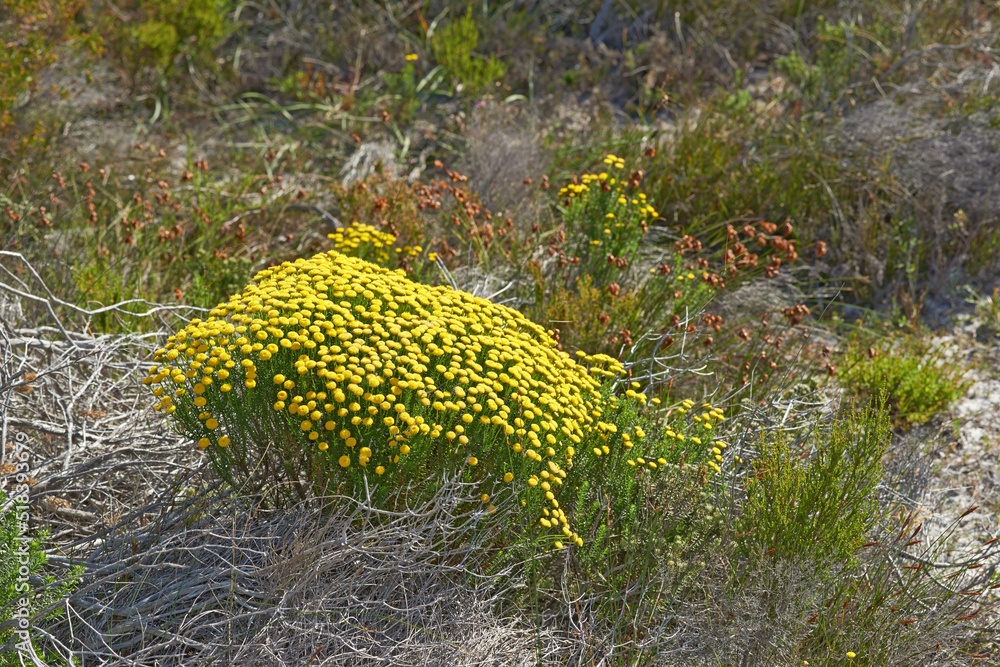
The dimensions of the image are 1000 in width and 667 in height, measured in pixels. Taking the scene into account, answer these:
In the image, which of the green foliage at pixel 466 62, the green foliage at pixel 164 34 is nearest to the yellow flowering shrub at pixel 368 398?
the green foliage at pixel 466 62

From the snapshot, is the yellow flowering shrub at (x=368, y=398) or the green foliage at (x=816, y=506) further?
the green foliage at (x=816, y=506)

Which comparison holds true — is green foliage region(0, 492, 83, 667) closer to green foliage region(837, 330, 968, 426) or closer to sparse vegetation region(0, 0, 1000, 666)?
sparse vegetation region(0, 0, 1000, 666)

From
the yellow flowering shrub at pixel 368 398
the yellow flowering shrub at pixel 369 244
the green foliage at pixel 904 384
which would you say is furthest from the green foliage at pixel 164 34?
the green foliage at pixel 904 384

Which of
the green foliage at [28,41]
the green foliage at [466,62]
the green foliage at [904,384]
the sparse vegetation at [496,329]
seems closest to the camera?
the sparse vegetation at [496,329]

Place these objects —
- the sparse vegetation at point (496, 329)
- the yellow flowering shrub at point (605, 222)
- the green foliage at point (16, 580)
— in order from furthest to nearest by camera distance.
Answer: the yellow flowering shrub at point (605, 222)
the sparse vegetation at point (496, 329)
the green foliage at point (16, 580)

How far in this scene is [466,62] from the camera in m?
6.77

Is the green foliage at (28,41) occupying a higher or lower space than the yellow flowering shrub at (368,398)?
higher

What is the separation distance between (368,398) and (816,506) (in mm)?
1706

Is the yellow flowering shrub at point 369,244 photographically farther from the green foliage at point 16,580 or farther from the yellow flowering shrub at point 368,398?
the green foliage at point 16,580

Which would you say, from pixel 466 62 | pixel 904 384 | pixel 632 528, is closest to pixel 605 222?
pixel 904 384

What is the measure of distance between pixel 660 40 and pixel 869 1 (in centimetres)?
208

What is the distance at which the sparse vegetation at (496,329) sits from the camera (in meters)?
2.60

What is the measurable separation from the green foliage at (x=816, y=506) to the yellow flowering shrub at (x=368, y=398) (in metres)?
0.62

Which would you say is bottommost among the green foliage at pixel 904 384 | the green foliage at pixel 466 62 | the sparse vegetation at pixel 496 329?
the green foliage at pixel 904 384
